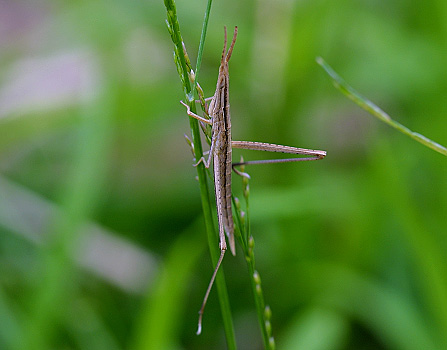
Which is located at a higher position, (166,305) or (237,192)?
(237,192)

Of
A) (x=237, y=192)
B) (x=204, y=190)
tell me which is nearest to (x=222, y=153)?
(x=204, y=190)

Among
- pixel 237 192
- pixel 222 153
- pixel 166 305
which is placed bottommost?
pixel 166 305

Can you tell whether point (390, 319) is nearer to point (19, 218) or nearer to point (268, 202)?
point (268, 202)

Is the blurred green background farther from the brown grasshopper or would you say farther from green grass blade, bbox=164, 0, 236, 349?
green grass blade, bbox=164, 0, 236, 349

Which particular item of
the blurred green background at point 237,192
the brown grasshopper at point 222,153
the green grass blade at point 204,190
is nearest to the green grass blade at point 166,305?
the blurred green background at point 237,192

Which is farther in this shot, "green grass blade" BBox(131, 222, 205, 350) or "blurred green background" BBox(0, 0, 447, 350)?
"blurred green background" BBox(0, 0, 447, 350)

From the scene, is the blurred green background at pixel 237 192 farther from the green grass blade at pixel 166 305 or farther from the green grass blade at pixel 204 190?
the green grass blade at pixel 204 190

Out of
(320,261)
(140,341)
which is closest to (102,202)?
(140,341)

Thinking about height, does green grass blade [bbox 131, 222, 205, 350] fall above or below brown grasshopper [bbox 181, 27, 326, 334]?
below

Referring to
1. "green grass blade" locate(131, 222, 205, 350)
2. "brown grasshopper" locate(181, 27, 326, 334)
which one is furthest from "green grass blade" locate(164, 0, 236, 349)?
"green grass blade" locate(131, 222, 205, 350)

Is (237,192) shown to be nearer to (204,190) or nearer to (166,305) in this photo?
(166,305)
